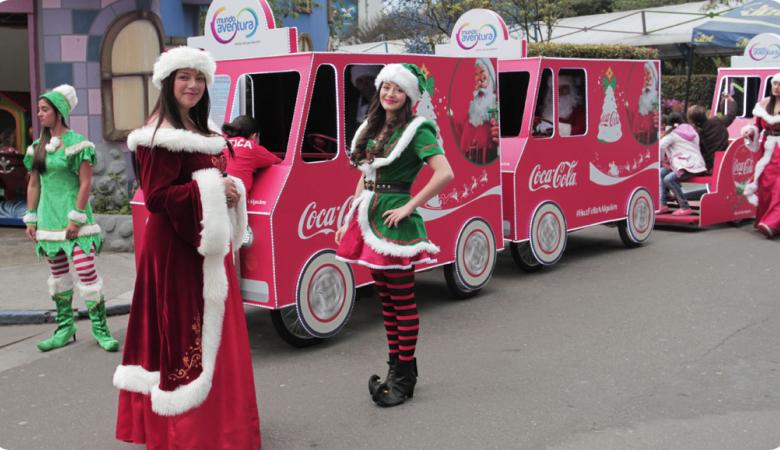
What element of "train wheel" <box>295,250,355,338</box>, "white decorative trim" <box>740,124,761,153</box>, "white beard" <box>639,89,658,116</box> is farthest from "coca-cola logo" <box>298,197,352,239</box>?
"white decorative trim" <box>740,124,761,153</box>

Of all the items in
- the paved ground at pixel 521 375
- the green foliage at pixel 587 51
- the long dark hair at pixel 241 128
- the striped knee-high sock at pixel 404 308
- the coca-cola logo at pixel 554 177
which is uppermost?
the green foliage at pixel 587 51

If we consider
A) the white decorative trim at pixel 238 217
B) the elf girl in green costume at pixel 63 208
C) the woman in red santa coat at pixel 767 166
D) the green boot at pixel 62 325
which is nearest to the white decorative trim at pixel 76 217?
the elf girl in green costume at pixel 63 208

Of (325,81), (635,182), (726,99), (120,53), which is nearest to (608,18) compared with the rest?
(726,99)

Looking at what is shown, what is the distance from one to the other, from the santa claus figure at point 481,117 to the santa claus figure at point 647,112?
8.09 ft

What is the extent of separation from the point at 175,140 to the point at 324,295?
255 cm

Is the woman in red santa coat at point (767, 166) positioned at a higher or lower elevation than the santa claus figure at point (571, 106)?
lower

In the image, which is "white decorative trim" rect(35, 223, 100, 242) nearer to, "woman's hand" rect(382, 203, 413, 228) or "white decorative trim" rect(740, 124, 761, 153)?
"woman's hand" rect(382, 203, 413, 228)

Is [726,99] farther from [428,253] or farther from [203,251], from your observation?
[203,251]

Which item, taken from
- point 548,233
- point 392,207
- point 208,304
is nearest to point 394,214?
point 392,207

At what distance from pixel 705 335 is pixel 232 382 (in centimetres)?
369

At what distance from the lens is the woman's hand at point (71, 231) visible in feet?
19.9

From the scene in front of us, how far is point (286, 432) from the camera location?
4.61m

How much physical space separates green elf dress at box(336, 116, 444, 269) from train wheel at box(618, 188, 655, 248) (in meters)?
5.33

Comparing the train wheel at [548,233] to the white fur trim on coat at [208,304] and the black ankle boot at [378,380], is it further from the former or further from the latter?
the white fur trim on coat at [208,304]
